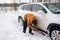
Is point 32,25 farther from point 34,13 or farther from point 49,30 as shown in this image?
point 49,30

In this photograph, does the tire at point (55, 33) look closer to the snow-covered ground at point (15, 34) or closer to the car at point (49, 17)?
the car at point (49, 17)

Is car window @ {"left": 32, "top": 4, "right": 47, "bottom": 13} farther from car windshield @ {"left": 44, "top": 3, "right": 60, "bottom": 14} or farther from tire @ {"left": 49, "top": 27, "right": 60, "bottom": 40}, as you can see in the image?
tire @ {"left": 49, "top": 27, "right": 60, "bottom": 40}

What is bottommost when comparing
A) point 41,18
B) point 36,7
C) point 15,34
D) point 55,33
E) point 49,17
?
point 15,34

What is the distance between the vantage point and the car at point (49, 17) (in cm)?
673

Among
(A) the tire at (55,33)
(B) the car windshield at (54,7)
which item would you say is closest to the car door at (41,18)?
(B) the car windshield at (54,7)

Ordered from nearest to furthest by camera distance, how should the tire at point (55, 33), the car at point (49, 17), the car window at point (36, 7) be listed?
the tire at point (55, 33), the car at point (49, 17), the car window at point (36, 7)

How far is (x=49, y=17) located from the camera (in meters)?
7.33

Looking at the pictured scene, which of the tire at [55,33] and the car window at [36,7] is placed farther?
the car window at [36,7]

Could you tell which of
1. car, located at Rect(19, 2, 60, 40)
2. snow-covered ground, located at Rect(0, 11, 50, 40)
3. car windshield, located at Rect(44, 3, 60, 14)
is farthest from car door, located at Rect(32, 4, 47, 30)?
snow-covered ground, located at Rect(0, 11, 50, 40)

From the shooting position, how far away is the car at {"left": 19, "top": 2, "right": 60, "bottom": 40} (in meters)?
6.73

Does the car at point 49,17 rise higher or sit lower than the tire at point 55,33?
higher

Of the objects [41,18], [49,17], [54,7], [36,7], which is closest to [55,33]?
[49,17]

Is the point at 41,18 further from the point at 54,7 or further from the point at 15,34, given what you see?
the point at 15,34

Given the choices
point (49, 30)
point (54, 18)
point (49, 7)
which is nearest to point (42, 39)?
point (49, 30)
